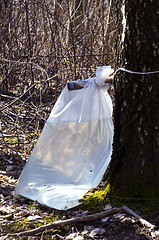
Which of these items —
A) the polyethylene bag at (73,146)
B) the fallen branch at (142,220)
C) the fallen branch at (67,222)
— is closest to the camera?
the fallen branch at (142,220)

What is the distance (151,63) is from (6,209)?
1476mm

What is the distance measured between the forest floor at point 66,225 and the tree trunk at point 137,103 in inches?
8.6

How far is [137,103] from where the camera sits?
6.96 feet

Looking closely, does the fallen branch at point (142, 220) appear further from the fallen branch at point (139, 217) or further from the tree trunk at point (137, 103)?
the tree trunk at point (137, 103)

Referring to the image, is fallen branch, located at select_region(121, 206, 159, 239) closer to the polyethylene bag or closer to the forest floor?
the forest floor

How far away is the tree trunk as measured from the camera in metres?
2.04

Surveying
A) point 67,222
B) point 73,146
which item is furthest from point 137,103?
point 67,222

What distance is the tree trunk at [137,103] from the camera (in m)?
2.04

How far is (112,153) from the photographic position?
2.38m

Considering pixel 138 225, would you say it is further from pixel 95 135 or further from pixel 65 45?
pixel 65 45

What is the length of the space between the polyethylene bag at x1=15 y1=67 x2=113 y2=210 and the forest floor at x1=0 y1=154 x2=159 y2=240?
0.49 feet

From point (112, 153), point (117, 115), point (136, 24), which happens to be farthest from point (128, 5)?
point (112, 153)

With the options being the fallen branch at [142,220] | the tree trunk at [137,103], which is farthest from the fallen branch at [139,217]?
the tree trunk at [137,103]

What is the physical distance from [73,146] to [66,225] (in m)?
0.67
